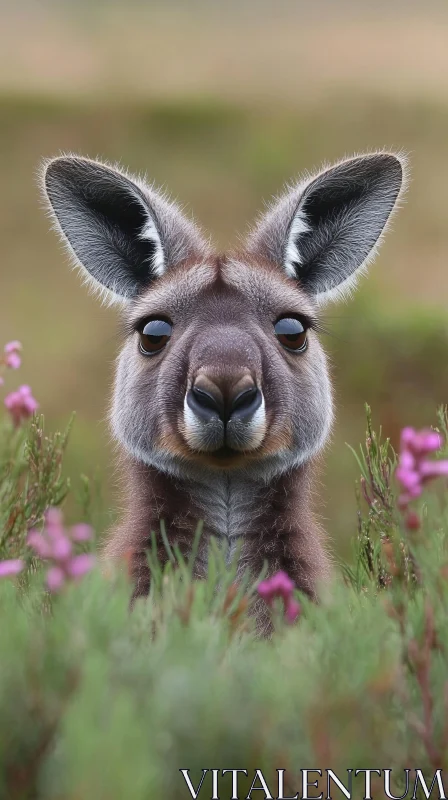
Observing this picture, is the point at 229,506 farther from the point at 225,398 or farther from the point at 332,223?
the point at 332,223

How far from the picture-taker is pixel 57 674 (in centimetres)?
117

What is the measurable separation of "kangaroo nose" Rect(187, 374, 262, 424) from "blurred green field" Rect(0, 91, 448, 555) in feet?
13.6

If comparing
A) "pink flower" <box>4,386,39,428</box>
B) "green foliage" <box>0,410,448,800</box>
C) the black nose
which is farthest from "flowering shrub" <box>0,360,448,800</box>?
the black nose

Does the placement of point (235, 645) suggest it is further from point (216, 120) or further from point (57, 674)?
point (216, 120)

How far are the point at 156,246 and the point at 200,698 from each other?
202 centimetres

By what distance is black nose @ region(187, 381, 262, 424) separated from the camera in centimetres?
221

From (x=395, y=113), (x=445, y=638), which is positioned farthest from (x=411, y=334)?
(x=445, y=638)

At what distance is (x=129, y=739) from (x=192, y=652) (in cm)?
27

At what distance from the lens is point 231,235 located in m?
6.69

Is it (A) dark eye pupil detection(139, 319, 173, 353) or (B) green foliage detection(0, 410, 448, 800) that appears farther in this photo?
(A) dark eye pupil detection(139, 319, 173, 353)

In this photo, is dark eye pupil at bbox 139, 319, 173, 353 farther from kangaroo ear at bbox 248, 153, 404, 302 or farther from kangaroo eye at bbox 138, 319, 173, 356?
kangaroo ear at bbox 248, 153, 404, 302

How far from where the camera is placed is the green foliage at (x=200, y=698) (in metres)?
1.01

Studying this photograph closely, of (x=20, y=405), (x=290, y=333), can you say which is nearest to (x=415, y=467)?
(x=20, y=405)

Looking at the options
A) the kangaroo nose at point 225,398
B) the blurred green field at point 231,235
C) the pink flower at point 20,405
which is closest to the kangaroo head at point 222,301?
the kangaroo nose at point 225,398
